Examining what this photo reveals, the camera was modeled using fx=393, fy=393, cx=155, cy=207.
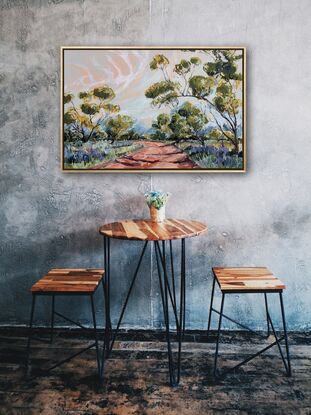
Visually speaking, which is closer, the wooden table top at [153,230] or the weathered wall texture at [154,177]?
the wooden table top at [153,230]

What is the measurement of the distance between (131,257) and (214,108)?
137 cm

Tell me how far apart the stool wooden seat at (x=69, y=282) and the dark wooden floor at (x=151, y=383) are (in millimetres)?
585

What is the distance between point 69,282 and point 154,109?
1.49 meters

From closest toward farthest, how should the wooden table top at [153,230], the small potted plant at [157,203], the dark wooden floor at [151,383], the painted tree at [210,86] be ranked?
the dark wooden floor at [151,383] < the wooden table top at [153,230] < the small potted plant at [157,203] < the painted tree at [210,86]

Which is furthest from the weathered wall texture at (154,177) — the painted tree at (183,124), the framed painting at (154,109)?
the painted tree at (183,124)

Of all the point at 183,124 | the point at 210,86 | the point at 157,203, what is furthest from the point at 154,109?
the point at 157,203

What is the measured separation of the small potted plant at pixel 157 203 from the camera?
2.80m

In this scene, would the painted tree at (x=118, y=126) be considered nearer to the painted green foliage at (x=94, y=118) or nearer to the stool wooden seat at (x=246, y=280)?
the painted green foliage at (x=94, y=118)

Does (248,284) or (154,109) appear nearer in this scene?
Result: (248,284)

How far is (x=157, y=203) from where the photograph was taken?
9.21 ft

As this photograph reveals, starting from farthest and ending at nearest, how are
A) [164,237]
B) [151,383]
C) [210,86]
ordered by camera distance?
[210,86] < [151,383] < [164,237]

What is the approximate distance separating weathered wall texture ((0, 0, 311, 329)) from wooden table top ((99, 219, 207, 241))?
419 millimetres

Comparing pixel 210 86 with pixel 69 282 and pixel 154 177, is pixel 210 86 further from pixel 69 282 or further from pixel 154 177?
pixel 69 282

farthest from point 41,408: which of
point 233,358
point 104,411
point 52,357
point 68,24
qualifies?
point 68,24
